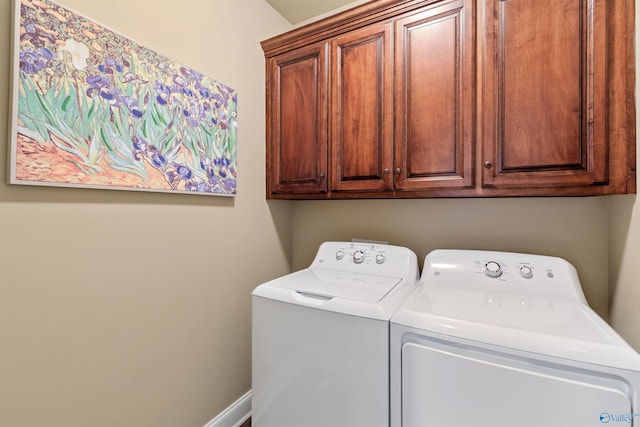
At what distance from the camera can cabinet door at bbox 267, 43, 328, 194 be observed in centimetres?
161

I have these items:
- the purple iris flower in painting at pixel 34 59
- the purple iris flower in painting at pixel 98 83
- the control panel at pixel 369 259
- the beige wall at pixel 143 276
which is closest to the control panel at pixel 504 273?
the control panel at pixel 369 259

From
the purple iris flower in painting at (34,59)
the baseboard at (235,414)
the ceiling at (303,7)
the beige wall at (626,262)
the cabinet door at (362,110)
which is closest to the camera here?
the purple iris flower in painting at (34,59)

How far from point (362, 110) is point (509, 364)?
1229mm

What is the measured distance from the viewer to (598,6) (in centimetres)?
102

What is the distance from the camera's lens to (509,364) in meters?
0.81

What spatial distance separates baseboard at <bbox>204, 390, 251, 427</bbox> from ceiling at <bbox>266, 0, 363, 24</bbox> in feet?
8.08

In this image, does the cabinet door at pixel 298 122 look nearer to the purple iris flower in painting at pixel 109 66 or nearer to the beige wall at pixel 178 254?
the beige wall at pixel 178 254

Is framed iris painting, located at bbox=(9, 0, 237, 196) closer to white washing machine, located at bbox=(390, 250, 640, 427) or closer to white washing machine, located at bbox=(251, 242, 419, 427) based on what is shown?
white washing machine, located at bbox=(251, 242, 419, 427)

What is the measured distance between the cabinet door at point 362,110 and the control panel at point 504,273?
487 mm

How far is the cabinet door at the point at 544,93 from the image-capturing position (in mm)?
1037

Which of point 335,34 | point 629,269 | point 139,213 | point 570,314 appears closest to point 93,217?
point 139,213

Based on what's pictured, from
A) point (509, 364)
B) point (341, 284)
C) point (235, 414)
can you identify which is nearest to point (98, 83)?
point (341, 284)

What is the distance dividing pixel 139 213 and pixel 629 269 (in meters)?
1.91

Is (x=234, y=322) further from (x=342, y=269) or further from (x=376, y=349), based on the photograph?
(x=376, y=349)
